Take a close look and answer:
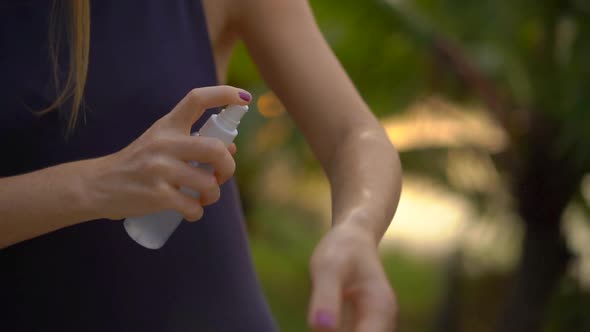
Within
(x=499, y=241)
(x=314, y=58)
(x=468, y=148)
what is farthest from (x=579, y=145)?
(x=314, y=58)

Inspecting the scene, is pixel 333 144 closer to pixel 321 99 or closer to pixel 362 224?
pixel 321 99

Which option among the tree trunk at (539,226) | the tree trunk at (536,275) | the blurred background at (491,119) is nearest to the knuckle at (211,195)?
the blurred background at (491,119)

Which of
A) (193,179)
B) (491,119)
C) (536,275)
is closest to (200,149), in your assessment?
(193,179)

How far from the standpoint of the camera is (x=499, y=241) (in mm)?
3385

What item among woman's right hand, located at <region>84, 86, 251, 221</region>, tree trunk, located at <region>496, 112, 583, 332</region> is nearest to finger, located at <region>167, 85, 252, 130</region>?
woman's right hand, located at <region>84, 86, 251, 221</region>

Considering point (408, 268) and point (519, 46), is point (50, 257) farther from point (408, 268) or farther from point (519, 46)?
point (408, 268)

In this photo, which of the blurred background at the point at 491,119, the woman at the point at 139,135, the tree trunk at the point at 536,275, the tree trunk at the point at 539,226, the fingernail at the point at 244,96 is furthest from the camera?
the tree trunk at the point at 536,275

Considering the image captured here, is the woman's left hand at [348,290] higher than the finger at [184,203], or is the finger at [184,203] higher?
the finger at [184,203]

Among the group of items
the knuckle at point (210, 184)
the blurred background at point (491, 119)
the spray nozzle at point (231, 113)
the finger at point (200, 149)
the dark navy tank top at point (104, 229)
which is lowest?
the blurred background at point (491, 119)

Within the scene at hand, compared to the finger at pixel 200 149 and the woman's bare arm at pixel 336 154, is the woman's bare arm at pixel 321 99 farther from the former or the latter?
the finger at pixel 200 149

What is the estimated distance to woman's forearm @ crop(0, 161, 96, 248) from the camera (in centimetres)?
58

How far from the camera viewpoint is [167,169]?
552 mm

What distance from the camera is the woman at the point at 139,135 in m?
0.70

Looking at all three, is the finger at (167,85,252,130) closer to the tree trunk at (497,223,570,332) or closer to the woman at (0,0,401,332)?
the woman at (0,0,401,332)
